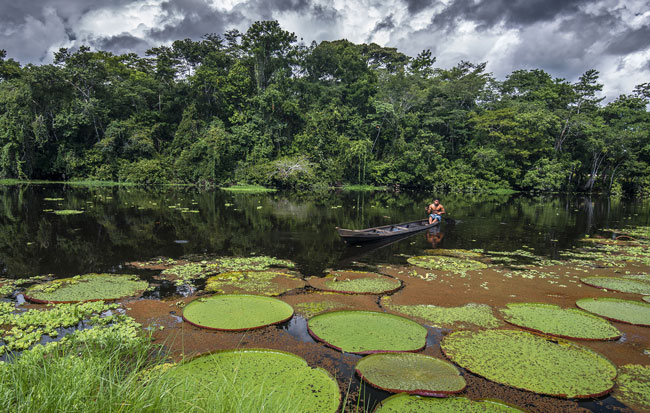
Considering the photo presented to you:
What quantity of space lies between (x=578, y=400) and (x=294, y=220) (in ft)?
38.9

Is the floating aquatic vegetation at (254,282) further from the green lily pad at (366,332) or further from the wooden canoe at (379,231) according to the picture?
the wooden canoe at (379,231)

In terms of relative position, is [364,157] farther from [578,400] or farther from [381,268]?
[578,400]

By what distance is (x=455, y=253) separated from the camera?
994cm

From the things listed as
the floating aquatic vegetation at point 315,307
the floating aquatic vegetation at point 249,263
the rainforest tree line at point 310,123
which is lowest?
the floating aquatic vegetation at point 315,307

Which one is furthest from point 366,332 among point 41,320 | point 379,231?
point 379,231

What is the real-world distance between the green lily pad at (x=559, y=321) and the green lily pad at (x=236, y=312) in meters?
3.35

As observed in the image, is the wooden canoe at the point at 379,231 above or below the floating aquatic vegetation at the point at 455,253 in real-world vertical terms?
above

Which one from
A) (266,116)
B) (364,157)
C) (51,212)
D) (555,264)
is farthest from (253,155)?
(555,264)

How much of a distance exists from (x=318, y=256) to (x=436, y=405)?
240 inches

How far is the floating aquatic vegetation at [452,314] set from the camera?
515cm

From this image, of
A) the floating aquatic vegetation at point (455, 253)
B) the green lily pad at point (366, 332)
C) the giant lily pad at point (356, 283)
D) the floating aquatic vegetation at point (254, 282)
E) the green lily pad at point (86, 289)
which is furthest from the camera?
the floating aquatic vegetation at point (455, 253)

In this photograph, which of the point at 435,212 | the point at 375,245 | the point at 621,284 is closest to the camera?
the point at 621,284

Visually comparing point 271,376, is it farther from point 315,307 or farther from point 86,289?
point 86,289

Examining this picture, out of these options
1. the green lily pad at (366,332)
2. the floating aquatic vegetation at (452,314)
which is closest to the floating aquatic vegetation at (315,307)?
the green lily pad at (366,332)
